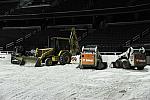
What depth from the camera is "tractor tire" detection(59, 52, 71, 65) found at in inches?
843

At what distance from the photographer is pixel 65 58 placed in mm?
21734

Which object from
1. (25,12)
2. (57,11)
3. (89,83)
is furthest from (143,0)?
(89,83)

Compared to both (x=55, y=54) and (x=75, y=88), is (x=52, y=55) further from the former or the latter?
(x=75, y=88)

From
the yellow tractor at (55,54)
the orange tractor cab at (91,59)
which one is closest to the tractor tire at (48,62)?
the yellow tractor at (55,54)

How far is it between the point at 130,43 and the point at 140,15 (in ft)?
23.4

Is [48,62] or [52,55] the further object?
[52,55]

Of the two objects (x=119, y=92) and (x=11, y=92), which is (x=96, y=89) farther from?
(x=11, y=92)

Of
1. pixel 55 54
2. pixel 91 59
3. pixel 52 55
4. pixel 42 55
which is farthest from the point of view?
pixel 55 54

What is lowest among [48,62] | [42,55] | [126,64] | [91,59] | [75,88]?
[75,88]

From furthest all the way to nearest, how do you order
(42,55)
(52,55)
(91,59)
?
(52,55) → (42,55) → (91,59)

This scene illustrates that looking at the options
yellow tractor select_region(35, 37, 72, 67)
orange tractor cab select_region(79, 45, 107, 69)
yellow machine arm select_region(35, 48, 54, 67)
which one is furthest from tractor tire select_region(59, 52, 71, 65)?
orange tractor cab select_region(79, 45, 107, 69)

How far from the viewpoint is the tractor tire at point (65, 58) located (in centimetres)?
2141

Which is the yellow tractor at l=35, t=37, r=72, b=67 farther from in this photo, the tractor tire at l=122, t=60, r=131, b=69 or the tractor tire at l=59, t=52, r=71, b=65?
the tractor tire at l=122, t=60, r=131, b=69

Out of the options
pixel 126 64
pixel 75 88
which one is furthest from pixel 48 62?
pixel 75 88
